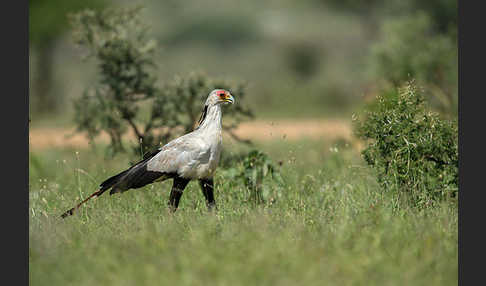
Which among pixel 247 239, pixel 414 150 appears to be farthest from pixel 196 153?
pixel 414 150

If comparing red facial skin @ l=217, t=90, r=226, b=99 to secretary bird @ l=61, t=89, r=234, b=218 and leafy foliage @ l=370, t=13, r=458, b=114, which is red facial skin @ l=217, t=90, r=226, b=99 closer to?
secretary bird @ l=61, t=89, r=234, b=218

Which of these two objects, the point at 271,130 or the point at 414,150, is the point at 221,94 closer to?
the point at 414,150

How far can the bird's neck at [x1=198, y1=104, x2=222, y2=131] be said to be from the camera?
248 inches

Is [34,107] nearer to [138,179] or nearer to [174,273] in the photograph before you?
[138,179]

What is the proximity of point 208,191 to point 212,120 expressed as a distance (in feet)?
2.53

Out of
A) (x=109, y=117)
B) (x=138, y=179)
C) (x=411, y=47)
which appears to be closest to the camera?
(x=138, y=179)

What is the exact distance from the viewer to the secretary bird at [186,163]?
6.17 m

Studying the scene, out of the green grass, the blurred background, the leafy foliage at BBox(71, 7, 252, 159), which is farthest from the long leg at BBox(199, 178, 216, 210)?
the leafy foliage at BBox(71, 7, 252, 159)

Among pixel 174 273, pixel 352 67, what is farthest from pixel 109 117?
pixel 352 67

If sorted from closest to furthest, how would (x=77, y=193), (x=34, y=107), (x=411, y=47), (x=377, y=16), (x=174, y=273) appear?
(x=174, y=273)
(x=77, y=193)
(x=411, y=47)
(x=34, y=107)
(x=377, y=16)

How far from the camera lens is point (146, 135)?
8898 millimetres

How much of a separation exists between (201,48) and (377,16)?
1132 inches

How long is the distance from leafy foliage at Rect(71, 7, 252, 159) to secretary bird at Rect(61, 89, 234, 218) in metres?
2.46

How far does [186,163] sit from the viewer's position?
20.3 ft
